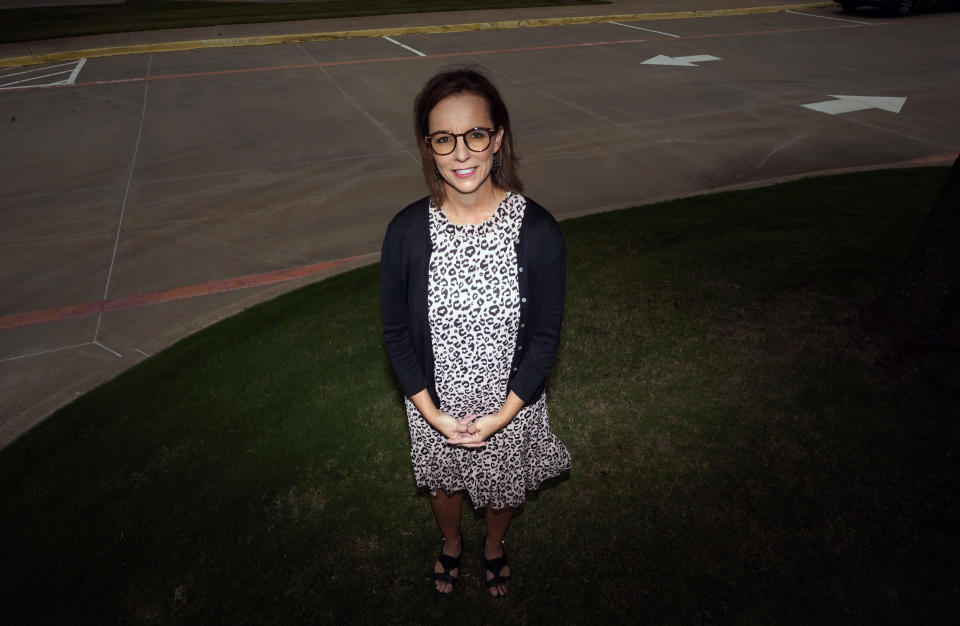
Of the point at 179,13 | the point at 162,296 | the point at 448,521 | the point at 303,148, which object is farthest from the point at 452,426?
the point at 179,13

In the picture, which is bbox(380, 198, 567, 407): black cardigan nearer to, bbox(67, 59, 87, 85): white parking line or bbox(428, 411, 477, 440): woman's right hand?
bbox(428, 411, 477, 440): woman's right hand

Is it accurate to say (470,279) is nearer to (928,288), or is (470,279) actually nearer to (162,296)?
(928,288)

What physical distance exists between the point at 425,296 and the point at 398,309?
0.14 m

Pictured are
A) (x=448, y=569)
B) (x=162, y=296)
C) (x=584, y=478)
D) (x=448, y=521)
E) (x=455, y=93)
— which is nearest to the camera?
(x=455, y=93)

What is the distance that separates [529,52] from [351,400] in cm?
1200

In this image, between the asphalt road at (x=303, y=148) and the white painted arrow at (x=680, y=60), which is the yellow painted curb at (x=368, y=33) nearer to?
the asphalt road at (x=303, y=148)

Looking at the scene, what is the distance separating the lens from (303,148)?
8.62 m

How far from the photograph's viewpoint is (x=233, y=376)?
14.1ft

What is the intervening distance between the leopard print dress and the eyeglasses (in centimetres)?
23

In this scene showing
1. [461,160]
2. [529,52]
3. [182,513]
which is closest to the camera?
[461,160]

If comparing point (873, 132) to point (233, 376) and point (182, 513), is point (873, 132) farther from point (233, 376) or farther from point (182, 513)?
point (182, 513)

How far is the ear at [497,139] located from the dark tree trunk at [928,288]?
2.90m

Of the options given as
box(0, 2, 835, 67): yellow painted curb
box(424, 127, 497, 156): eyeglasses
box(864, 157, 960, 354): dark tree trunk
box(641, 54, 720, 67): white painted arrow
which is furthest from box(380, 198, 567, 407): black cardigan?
box(0, 2, 835, 67): yellow painted curb

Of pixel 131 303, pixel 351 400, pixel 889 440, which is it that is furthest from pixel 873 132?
pixel 131 303
